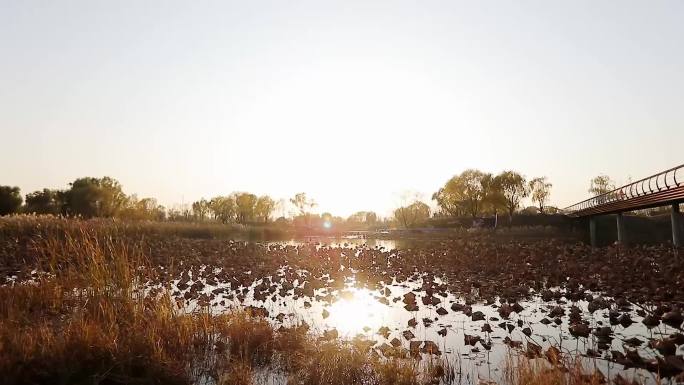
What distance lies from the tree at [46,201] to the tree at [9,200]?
Answer: 5.45 metres

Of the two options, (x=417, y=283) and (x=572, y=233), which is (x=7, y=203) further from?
(x=572, y=233)

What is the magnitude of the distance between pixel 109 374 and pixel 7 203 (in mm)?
84561

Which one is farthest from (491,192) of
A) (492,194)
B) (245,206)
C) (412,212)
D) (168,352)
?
(168,352)

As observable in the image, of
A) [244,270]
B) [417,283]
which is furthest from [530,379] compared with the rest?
[244,270]

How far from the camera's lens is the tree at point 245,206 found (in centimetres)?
14200

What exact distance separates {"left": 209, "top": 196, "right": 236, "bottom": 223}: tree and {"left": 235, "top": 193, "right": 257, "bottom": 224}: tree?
2.04 metres

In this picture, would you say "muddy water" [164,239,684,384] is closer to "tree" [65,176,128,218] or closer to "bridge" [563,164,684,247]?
"bridge" [563,164,684,247]

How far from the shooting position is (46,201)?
85875 millimetres

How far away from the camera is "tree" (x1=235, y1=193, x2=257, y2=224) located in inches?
5591

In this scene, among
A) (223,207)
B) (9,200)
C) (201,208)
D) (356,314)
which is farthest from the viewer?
(201,208)

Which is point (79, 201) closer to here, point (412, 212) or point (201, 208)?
point (201, 208)

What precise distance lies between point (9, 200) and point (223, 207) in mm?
72396

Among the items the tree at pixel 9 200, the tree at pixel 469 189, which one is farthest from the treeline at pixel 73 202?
the tree at pixel 469 189

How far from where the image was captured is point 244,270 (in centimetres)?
2028
